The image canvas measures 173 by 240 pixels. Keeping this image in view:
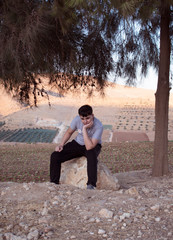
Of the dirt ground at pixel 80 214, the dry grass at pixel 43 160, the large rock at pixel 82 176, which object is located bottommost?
the dry grass at pixel 43 160

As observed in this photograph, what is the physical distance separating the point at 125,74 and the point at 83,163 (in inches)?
90.1

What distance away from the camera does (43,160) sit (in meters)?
8.27

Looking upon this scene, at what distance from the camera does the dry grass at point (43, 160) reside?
681cm

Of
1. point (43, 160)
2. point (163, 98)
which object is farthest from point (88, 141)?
point (43, 160)

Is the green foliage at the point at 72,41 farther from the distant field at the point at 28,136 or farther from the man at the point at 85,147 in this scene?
the distant field at the point at 28,136

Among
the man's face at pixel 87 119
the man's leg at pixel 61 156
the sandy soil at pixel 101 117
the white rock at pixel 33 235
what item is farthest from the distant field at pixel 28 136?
the white rock at pixel 33 235

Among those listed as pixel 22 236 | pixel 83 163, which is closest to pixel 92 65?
pixel 83 163

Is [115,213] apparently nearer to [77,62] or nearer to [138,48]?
[77,62]

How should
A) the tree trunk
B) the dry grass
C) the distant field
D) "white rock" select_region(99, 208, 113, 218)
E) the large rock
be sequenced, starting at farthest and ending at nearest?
the distant field, the dry grass, the tree trunk, the large rock, "white rock" select_region(99, 208, 113, 218)

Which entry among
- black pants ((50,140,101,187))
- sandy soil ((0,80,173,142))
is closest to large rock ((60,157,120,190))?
black pants ((50,140,101,187))

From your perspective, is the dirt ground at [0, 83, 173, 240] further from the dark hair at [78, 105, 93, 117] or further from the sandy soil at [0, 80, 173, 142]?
the sandy soil at [0, 80, 173, 142]

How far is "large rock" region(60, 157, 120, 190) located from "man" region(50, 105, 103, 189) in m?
0.13

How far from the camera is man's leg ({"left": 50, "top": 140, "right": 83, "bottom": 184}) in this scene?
12.1ft

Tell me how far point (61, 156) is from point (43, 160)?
4.60 metres
